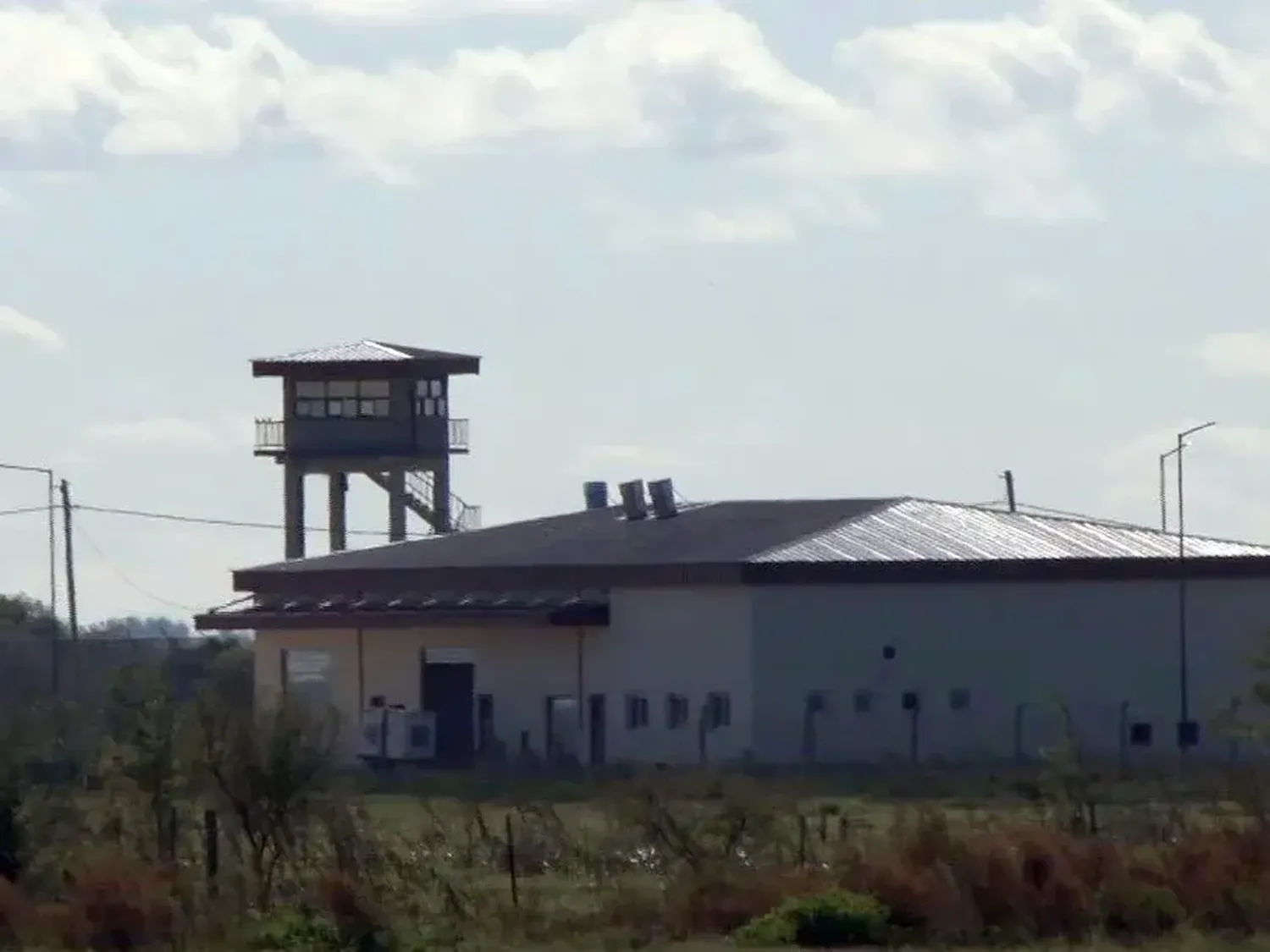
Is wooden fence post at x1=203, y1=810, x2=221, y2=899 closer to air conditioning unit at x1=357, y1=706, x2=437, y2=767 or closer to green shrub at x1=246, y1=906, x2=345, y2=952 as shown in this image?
green shrub at x1=246, y1=906, x2=345, y2=952

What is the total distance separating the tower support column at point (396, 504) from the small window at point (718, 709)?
62.4ft

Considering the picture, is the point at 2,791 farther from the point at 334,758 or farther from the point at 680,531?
the point at 680,531

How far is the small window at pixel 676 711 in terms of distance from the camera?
60.0 meters

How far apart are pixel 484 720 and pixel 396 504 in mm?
14757

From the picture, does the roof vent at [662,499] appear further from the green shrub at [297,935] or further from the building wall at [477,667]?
the green shrub at [297,935]

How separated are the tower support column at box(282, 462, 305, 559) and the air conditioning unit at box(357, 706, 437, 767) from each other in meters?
13.0

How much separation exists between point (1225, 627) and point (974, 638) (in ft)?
21.5

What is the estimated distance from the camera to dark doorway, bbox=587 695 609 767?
200 feet

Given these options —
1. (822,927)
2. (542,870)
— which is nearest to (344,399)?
(542,870)

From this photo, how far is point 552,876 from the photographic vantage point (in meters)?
31.0

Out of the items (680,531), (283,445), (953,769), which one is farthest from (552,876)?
(283,445)

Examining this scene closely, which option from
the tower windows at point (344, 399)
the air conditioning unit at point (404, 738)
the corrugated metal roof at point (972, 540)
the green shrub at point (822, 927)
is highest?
the tower windows at point (344, 399)

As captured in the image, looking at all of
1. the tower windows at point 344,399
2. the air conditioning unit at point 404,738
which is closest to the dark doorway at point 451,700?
the air conditioning unit at point 404,738

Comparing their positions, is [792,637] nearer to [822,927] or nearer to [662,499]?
[662,499]
